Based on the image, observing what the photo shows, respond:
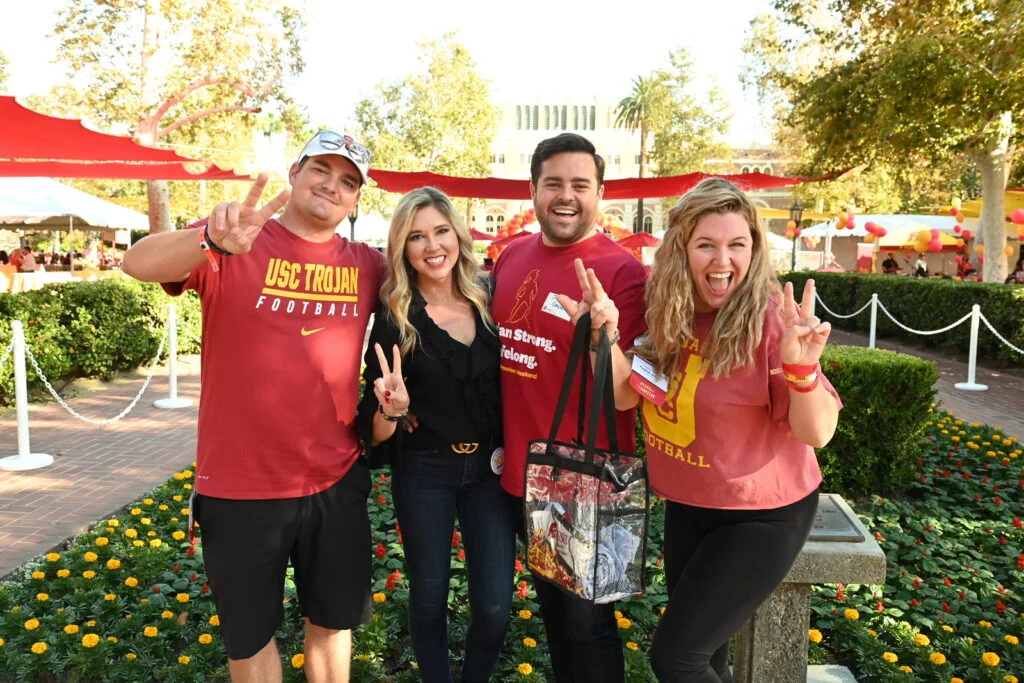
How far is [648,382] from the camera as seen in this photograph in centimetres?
216

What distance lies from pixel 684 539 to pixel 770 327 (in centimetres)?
68

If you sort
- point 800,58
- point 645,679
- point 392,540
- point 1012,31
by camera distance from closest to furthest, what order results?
point 645,679 → point 392,540 → point 1012,31 → point 800,58

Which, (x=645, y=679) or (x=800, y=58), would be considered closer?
(x=645, y=679)

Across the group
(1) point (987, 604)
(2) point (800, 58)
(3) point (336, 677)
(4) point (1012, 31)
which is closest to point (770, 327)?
(3) point (336, 677)

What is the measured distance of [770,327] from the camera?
2.05m

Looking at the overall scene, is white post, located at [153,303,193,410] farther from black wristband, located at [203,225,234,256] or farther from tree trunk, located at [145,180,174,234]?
tree trunk, located at [145,180,174,234]

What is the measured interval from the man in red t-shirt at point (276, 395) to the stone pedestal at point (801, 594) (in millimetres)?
1362

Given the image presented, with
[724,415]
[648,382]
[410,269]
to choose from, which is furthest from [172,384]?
[724,415]

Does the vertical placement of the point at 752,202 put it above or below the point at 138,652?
above

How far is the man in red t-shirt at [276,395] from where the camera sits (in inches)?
84.7

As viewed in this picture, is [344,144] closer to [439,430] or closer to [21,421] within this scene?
[439,430]

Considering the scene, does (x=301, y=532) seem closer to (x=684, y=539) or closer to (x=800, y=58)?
(x=684, y=539)

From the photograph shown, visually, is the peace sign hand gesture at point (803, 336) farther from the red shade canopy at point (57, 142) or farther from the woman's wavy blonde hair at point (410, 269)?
the red shade canopy at point (57, 142)

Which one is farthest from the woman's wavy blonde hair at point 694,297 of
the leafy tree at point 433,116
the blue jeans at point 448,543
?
the leafy tree at point 433,116
